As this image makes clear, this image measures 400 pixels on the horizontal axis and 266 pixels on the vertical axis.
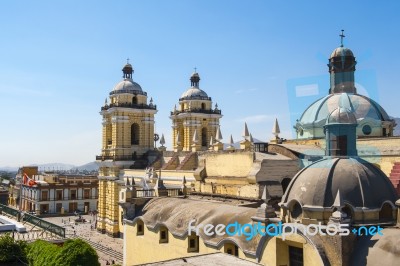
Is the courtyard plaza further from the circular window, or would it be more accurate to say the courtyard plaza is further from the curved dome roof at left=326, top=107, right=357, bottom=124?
the curved dome roof at left=326, top=107, right=357, bottom=124

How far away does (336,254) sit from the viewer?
13.9 metres

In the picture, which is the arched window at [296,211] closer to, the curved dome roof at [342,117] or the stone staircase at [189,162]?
the curved dome roof at [342,117]

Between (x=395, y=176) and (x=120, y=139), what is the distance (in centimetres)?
3304

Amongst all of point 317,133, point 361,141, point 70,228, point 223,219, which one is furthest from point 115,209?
point 223,219

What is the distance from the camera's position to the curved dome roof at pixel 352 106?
31859 mm

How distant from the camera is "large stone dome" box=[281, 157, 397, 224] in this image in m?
14.9

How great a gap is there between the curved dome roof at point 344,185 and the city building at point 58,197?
62.3 meters

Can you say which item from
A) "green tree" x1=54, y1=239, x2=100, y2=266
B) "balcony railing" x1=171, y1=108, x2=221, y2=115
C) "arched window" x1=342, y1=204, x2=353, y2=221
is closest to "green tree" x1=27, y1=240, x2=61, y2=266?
"green tree" x1=54, y1=239, x2=100, y2=266

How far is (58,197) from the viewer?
72.8 meters

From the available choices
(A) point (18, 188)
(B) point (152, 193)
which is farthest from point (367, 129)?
(A) point (18, 188)

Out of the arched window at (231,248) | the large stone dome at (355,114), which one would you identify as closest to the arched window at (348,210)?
the arched window at (231,248)

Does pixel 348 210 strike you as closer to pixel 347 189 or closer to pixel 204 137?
pixel 347 189

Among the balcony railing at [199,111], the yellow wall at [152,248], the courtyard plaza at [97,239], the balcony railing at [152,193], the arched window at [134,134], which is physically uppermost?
the balcony railing at [199,111]

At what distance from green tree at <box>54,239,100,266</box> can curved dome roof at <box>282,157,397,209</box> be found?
1327 cm
